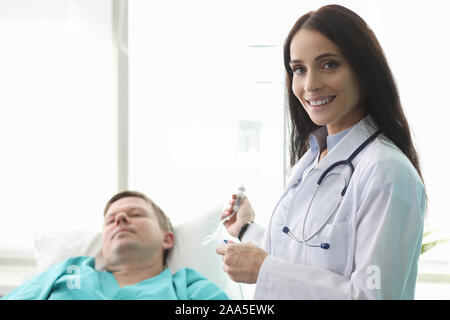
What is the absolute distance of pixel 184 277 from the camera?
178 centimetres

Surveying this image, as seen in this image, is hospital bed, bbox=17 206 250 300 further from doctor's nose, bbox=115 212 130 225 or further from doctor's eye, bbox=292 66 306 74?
doctor's eye, bbox=292 66 306 74

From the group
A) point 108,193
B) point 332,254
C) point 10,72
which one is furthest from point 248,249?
point 10,72

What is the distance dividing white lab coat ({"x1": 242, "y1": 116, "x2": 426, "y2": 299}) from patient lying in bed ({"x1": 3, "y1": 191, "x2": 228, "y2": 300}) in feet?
2.72

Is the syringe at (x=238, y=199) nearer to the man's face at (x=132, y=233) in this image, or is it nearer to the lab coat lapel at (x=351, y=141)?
the lab coat lapel at (x=351, y=141)

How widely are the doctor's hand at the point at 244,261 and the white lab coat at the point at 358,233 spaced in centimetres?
2

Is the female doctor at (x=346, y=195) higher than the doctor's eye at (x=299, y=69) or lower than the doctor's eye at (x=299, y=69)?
lower

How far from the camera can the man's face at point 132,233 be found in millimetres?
1821

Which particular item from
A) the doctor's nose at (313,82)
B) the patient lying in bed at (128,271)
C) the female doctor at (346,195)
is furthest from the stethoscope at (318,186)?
the patient lying in bed at (128,271)

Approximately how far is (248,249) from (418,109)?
155 centimetres

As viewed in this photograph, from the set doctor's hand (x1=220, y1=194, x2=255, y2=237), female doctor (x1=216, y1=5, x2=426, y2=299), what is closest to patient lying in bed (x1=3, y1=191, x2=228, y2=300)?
→ doctor's hand (x1=220, y1=194, x2=255, y2=237)

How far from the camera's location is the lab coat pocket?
2.86 feet

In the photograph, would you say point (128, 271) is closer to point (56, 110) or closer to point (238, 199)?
point (238, 199)

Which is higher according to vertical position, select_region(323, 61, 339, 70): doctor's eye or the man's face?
select_region(323, 61, 339, 70): doctor's eye

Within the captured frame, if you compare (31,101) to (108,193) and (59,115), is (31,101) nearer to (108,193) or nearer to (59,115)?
(59,115)
